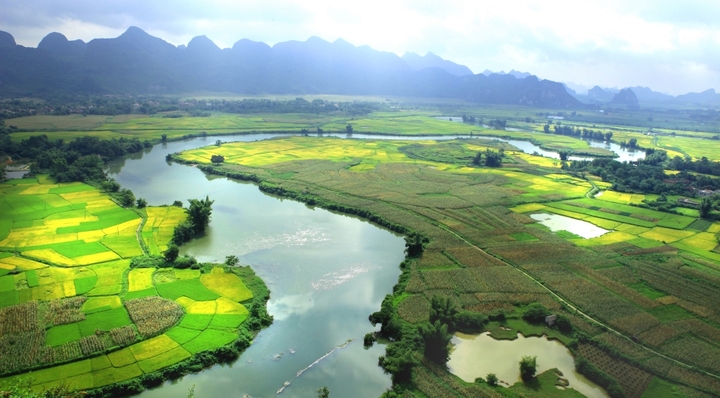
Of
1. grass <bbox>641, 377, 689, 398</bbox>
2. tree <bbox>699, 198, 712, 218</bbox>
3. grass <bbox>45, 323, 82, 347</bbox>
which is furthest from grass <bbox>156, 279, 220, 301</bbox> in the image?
tree <bbox>699, 198, 712, 218</bbox>

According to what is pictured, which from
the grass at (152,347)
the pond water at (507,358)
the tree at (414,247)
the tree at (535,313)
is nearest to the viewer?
the pond water at (507,358)

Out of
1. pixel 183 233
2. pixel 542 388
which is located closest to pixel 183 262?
pixel 183 233

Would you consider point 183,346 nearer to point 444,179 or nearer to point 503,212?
point 503,212

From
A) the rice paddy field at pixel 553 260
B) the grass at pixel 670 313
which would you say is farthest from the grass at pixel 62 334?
the grass at pixel 670 313

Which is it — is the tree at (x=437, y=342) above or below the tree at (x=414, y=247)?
below

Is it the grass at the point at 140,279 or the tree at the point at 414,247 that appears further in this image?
the tree at the point at 414,247

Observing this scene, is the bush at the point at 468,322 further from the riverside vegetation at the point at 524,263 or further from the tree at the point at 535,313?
the tree at the point at 535,313

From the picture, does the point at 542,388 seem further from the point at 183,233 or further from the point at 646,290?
the point at 183,233
